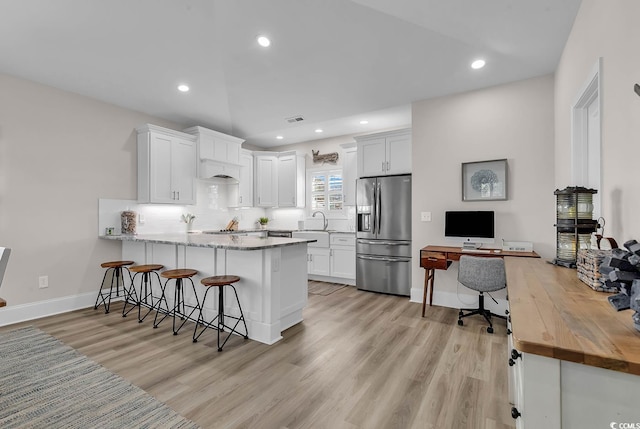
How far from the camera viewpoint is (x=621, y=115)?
60.3 inches

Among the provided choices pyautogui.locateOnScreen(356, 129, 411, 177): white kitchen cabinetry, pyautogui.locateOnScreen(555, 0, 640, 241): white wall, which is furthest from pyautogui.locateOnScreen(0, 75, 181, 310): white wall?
pyautogui.locateOnScreen(555, 0, 640, 241): white wall

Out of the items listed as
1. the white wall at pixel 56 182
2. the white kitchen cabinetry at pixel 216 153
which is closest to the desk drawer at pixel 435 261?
the white kitchen cabinetry at pixel 216 153

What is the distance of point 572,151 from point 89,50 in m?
4.60

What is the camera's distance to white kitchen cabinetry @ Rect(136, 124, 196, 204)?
438 cm

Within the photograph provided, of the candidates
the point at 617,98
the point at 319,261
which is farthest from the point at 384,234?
the point at 617,98

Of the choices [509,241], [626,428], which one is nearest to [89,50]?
[626,428]

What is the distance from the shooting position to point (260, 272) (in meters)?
2.89

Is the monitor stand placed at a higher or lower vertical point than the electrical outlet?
higher

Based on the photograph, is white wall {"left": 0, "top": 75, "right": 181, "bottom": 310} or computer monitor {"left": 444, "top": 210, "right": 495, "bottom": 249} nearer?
white wall {"left": 0, "top": 75, "right": 181, "bottom": 310}

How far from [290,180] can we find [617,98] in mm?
5108

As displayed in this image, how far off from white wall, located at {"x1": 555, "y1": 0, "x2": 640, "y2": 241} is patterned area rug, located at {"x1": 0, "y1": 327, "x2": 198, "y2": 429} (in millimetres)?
2649

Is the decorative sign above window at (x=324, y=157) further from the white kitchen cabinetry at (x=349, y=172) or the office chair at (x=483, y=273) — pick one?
the office chair at (x=483, y=273)

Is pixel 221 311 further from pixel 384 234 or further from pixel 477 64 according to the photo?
pixel 477 64

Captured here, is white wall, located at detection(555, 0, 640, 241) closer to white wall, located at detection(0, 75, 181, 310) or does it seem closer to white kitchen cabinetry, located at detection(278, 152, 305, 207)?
white kitchen cabinetry, located at detection(278, 152, 305, 207)
